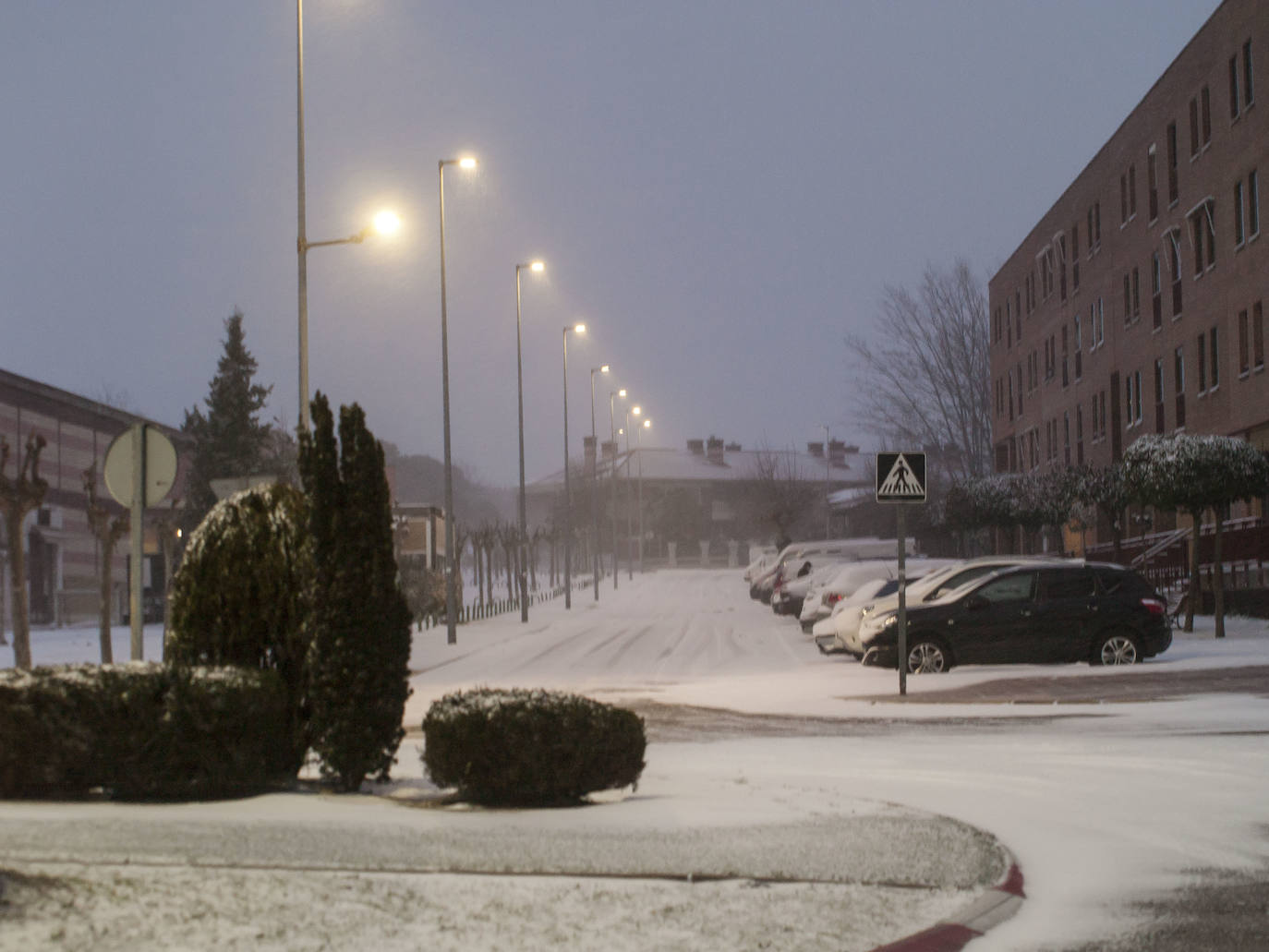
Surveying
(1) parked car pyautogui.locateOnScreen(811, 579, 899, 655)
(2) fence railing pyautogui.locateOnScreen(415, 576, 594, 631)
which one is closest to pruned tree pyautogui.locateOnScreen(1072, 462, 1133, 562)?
(1) parked car pyautogui.locateOnScreen(811, 579, 899, 655)

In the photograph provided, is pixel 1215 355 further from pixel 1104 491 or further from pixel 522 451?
pixel 522 451

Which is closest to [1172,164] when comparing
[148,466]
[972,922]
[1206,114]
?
[1206,114]

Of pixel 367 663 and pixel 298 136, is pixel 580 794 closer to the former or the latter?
pixel 367 663

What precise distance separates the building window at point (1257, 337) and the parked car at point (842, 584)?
913cm

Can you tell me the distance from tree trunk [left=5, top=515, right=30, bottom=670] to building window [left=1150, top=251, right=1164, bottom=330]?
29.4 m

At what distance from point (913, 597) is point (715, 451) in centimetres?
11917

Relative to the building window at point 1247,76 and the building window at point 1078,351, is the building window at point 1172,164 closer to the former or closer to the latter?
the building window at point 1247,76

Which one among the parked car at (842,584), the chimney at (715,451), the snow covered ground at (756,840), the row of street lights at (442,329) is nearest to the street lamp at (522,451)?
the row of street lights at (442,329)

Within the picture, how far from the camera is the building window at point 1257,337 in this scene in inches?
1276

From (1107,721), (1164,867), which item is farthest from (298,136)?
(1164,867)

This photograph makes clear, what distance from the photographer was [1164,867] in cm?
738

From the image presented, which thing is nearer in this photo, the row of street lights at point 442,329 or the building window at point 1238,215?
the row of street lights at point 442,329

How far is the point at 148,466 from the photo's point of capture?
1164 cm

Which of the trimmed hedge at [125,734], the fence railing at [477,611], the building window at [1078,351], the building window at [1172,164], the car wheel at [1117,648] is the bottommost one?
the fence railing at [477,611]
